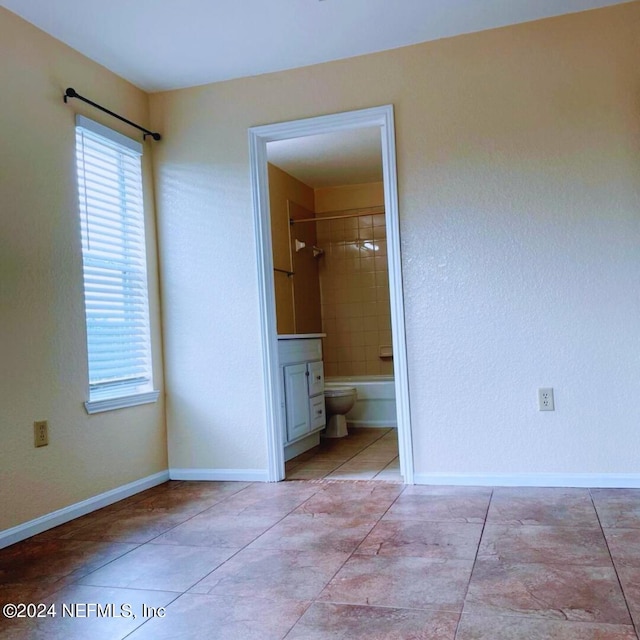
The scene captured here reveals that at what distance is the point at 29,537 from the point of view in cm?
280

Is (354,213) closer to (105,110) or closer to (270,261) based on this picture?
(270,261)

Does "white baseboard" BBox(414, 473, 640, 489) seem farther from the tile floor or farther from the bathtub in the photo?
the bathtub

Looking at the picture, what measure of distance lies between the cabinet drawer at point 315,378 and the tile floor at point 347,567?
128cm

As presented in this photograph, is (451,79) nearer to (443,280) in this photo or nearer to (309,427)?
(443,280)

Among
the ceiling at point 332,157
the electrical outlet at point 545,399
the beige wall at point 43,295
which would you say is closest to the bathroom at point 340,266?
the ceiling at point 332,157

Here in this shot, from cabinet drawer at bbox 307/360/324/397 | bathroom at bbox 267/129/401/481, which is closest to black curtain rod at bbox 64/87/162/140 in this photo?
bathroom at bbox 267/129/401/481

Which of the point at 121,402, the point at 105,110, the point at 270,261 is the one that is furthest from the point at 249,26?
the point at 121,402

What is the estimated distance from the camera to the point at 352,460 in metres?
4.15

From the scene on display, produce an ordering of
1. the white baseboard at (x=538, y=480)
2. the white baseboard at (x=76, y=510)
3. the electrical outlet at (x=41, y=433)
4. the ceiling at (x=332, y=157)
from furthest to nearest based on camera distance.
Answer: the ceiling at (x=332, y=157) → the white baseboard at (x=538, y=480) → the electrical outlet at (x=41, y=433) → the white baseboard at (x=76, y=510)

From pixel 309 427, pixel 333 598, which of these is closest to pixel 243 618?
pixel 333 598

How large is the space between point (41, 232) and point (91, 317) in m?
0.51

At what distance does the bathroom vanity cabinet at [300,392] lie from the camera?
159 inches

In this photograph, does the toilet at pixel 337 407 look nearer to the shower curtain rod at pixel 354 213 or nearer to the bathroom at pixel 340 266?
the bathroom at pixel 340 266

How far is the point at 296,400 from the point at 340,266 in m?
2.45
